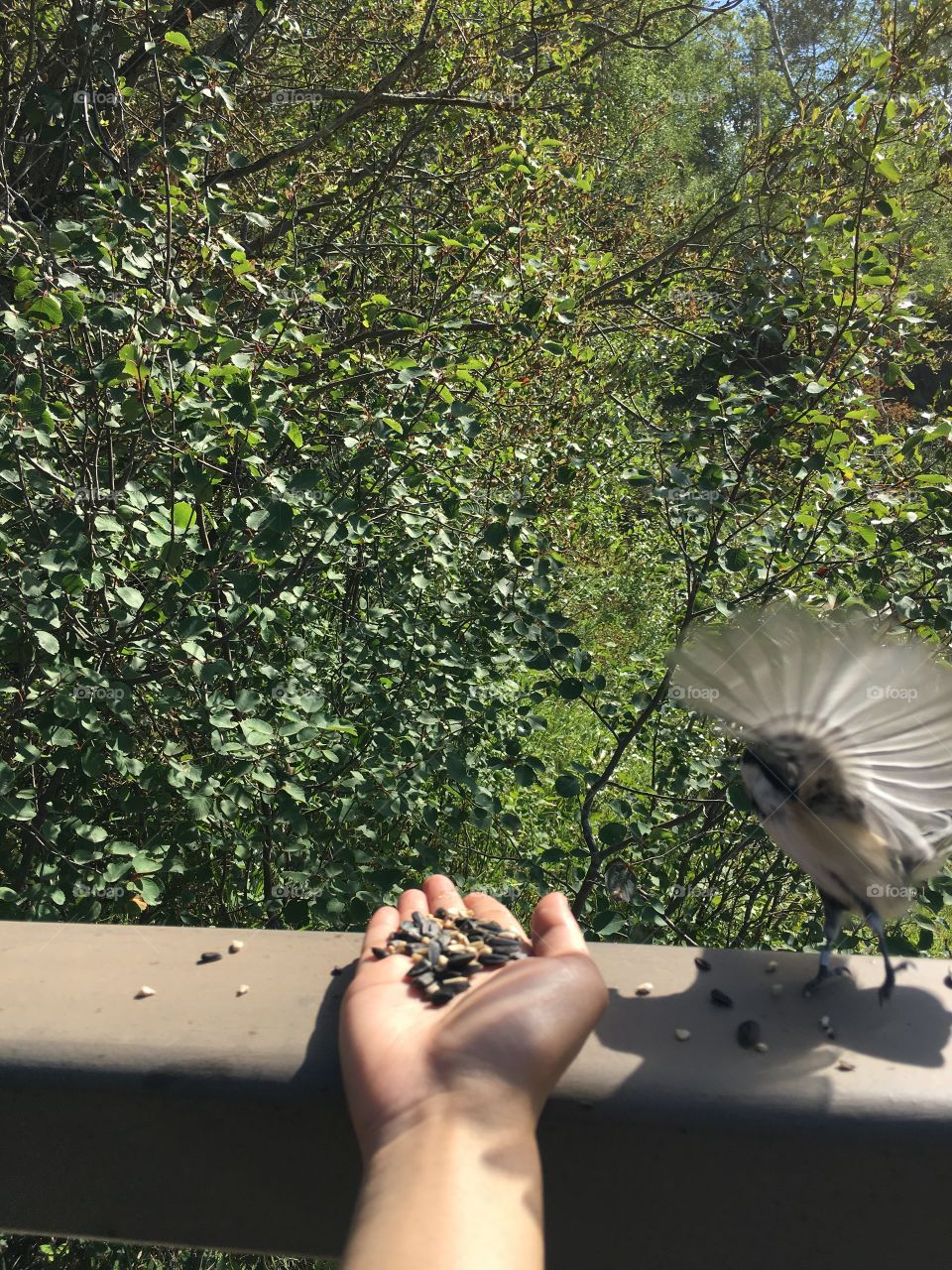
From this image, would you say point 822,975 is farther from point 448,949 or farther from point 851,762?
point 448,949

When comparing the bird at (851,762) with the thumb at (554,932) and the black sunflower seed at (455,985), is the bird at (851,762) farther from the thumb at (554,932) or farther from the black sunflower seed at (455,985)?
the black sunflower seed at (455,985)

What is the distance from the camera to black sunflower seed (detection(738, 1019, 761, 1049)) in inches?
53.6

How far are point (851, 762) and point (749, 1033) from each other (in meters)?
0.45

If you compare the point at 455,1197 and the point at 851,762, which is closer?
the point at 455,1197

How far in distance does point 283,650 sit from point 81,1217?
1.98 meters

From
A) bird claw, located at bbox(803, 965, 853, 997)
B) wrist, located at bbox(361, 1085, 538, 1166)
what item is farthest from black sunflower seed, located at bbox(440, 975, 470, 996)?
bird claw, located at bbox(803, 965, 853, 997)

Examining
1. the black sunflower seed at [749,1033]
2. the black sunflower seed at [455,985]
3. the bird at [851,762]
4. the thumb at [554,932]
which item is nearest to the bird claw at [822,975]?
the bird at [851,762]

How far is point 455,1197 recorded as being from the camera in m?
0.99

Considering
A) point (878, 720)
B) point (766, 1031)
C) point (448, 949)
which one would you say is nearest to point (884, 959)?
point (766, 1031)

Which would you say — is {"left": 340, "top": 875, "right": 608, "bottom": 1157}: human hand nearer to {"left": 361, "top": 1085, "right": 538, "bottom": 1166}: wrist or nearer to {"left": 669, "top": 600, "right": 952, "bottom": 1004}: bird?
{"left": 361, "top": 1085, "right": 538, "bottom": 1166}: wrist

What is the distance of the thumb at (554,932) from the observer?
137 cm

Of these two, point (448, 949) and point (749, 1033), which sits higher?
point (448, 949)

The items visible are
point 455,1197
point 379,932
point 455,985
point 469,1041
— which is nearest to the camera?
point 455,1197

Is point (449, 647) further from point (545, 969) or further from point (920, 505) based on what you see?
point (545, 969)
